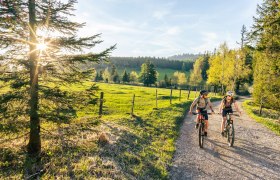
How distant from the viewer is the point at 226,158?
8.99 m

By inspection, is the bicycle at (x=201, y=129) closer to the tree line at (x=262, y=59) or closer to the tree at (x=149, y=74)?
the tree line at (x=262, y=59)

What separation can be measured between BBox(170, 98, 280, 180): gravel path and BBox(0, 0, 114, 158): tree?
4.92 meters

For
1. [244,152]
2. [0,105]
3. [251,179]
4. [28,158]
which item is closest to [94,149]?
[28,158]

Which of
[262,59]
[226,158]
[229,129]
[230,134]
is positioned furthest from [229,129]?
[262,59]

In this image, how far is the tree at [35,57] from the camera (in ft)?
21.4

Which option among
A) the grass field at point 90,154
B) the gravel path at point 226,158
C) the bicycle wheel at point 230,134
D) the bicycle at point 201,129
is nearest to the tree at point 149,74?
the gravel path at point 226,158

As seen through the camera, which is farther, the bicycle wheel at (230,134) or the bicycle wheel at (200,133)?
the bicycle wheel at (230,134)

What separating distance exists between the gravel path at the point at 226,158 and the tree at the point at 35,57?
492 cm

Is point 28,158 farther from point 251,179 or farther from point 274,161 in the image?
point 274,161

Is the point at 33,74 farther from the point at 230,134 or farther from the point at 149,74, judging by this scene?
the point at 149,74

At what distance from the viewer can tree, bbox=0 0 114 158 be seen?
6.54 metres

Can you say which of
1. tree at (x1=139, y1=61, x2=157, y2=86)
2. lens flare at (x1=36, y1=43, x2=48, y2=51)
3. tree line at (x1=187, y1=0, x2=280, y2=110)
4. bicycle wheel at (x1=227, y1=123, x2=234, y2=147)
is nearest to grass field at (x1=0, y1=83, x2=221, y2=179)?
lens flare at (x1=36, y1=43, x2=48, y2=51)

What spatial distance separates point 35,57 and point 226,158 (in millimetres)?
8250

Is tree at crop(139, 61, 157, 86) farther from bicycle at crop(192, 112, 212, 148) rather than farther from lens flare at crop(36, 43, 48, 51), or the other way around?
lens flare at crop(36, 43, 48, 51)
